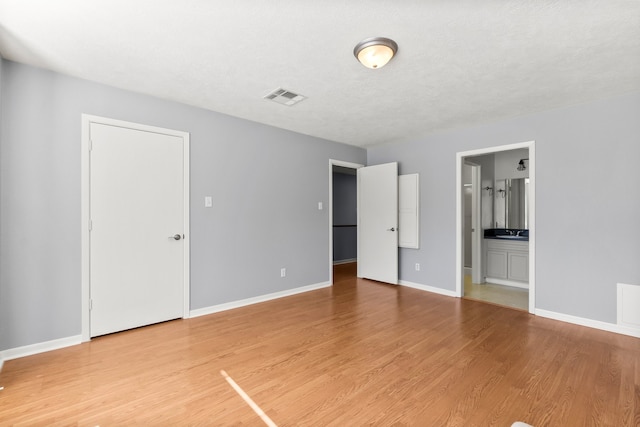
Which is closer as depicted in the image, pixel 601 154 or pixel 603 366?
pixel 603 366

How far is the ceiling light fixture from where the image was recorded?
206cm

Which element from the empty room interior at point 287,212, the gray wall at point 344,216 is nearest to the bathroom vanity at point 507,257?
the empty room interior at point 287,212

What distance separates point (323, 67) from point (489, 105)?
6.66ft

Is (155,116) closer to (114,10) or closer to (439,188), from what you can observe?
(114,10)

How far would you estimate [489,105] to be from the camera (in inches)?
129

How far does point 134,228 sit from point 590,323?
4871 millimetres

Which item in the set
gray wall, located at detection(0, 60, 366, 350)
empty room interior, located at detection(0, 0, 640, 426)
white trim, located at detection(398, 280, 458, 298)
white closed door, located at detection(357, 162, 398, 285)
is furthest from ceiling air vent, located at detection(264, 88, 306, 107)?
white trim, located at detection(398, 280, 458, 298)

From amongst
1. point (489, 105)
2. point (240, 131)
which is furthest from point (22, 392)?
point (489, 105)

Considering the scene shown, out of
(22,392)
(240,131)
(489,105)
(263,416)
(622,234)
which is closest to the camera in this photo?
(263,416)

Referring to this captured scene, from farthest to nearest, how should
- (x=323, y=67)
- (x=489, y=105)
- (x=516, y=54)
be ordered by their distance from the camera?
(x=489, y=105) → (x=323, y=67) → (x=516, y=54)

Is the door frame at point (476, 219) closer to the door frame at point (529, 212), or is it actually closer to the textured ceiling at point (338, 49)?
the door frame at point (529, 212)

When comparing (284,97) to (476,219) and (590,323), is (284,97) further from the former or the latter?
(590,323)

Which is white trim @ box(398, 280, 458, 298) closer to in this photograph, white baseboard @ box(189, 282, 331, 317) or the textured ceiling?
white baseboard @ box(189, 282, 331, 317)

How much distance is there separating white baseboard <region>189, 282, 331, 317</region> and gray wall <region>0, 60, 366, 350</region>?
0.06 metres
